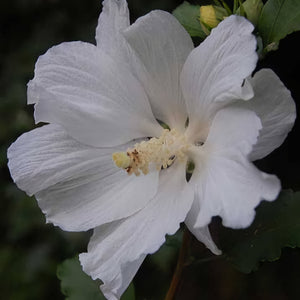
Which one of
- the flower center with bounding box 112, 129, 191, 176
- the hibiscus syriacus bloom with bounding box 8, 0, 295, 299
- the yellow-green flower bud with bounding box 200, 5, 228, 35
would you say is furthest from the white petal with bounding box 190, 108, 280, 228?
the yellow-green flower bud with bounding box 200, 5, 228, 35

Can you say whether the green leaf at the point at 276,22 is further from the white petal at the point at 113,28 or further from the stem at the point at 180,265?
the stem at the point at 180,265

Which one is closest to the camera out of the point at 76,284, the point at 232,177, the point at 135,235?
the point at 232,177

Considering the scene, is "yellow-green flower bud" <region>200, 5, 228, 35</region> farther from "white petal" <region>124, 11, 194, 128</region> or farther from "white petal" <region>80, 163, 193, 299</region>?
"white petal" <region>80, 163, 193, 299</region>

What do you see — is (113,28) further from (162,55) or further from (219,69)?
(219,69)

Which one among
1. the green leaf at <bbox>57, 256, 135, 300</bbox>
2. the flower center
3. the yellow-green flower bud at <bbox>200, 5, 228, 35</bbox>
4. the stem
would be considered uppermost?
the yellow-green flower bud at <bbox>200, 5, 228, 35</bbox>

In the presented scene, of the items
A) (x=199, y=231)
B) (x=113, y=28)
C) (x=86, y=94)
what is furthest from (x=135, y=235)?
(x=113, y=28)

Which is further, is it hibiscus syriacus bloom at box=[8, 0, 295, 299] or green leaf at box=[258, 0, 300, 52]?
green leaf at box=[258, 0, 300, 52]

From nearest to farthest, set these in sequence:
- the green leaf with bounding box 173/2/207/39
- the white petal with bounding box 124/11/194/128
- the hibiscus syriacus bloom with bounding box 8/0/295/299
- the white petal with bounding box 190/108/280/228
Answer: the white petal with bounding box 190/108/280/228, the hibiscus syriacus bloom with bounding box 8/0/295/299, the white petal with bounding box 124/11/194/128, the green leaf with bounding box 173/2/207/39
